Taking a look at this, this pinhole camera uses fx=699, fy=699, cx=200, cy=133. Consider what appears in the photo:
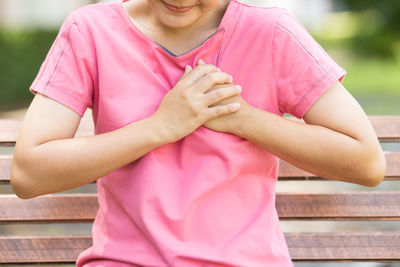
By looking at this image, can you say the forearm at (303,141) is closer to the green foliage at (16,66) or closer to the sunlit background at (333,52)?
the sunlit background at (333,52)

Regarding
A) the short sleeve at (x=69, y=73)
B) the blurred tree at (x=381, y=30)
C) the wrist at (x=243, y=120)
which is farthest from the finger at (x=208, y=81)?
the blurred tree at (x=381, y=30)

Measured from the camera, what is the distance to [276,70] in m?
2.03

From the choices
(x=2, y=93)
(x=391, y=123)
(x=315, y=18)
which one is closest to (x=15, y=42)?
(x=2, y=93)

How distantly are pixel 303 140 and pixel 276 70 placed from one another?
8.5 inches

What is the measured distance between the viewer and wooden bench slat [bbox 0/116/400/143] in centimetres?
277

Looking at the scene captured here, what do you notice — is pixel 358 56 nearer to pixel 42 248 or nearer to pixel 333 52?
pixel 333 52

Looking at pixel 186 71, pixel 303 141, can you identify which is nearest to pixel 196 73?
pixel 186 71

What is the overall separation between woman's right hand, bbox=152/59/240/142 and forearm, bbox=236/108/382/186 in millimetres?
80

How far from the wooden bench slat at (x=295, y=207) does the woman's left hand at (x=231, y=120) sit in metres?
0.78

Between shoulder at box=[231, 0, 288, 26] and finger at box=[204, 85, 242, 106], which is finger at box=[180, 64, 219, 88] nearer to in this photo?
finger at box=[204, 85, 242, 106]

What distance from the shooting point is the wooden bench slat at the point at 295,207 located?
271 centimetres

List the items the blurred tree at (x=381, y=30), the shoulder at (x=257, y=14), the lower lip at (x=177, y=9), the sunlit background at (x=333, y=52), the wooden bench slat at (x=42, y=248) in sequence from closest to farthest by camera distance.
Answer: the lower lip at (x=177, y=9), the shoulder at (x=257, y=14), the wooden bench slat at (x=42, y=248), the sunlit background at (x=333, y=52), the blurred tree at (x=381, y=30)

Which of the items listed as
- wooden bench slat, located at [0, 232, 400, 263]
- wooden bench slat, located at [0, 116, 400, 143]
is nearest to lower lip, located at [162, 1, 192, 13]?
wooden bench slat, located at [0, 116, 400, 143]

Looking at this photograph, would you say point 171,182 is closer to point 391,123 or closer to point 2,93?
point 391,123
